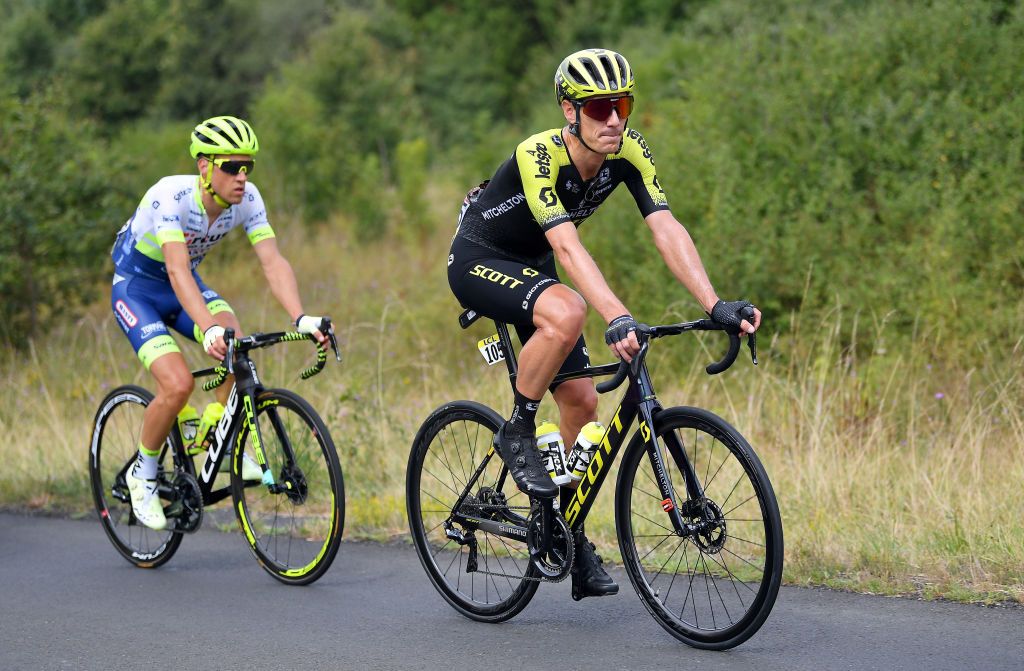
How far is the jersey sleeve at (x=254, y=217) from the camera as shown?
22.3ft

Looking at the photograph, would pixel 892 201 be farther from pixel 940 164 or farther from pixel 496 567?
pixel 496 567

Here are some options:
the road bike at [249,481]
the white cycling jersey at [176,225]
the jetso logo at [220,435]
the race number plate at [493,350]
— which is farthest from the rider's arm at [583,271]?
the jetso logo at [220,435]

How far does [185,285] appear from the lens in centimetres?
630

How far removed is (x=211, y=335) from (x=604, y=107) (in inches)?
92.2

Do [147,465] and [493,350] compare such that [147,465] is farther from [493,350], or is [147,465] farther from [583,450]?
[583,450]

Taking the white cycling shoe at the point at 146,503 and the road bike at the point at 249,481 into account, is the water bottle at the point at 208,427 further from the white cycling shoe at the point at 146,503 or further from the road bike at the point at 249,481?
the white cycling shoe at the point at 146,503

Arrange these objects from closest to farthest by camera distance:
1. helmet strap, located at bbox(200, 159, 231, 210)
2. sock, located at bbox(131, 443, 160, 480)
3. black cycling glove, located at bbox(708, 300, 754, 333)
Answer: black cycling glove, located at bbox(708, 300, 754, 333), helmet strap, located at bbox(200, 159, 231, 210), sock, located at bbox(131, 443, 160, 480)

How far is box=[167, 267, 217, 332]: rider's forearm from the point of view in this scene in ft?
20.5

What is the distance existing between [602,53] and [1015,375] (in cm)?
503

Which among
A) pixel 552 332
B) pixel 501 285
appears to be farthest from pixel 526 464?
pixel 501 285

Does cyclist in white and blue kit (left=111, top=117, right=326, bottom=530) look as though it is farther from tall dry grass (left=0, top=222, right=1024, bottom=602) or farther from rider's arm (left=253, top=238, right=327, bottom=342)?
tall dry grass (left=0, top=222, right=1024, bottom=602)

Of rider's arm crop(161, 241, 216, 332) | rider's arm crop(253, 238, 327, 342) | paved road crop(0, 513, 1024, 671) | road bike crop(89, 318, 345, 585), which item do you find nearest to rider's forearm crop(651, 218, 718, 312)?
paved road crop(0, 513, 1024, 671)

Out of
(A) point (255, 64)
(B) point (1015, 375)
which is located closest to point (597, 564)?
(B) point (1015, 375)

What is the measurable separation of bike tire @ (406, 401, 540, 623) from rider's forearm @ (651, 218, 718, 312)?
3.45 ft
